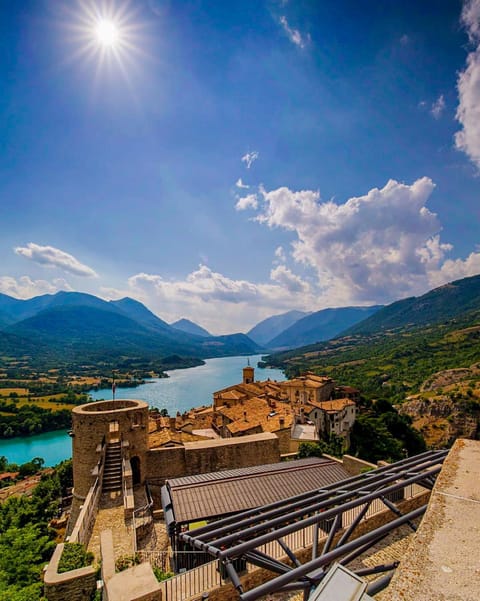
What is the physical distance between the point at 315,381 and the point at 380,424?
1543 centimetres

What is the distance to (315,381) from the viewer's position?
50.7 meters

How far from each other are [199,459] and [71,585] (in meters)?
8.59

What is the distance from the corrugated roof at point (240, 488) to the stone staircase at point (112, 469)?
132 inches

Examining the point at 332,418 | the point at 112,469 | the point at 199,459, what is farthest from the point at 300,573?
the point at 332,418

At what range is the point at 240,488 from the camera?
10703 millimetres

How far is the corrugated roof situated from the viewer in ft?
31.8

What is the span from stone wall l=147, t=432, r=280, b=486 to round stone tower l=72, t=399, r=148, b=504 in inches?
22.2

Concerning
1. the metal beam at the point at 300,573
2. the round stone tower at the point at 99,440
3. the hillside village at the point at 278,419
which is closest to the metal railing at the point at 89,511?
the round stone tower at the point at 99,440

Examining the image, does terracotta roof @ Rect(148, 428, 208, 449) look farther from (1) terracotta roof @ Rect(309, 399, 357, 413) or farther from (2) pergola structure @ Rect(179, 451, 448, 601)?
(1) terracotta roof @ Rect(309, 399, 357, 413)

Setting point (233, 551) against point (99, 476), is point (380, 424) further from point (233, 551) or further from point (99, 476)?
point (233, 551)

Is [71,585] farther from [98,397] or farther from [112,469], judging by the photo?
[98,397]

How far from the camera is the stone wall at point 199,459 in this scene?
1451cm

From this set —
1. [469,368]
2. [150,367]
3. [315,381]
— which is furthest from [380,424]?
[150,367]

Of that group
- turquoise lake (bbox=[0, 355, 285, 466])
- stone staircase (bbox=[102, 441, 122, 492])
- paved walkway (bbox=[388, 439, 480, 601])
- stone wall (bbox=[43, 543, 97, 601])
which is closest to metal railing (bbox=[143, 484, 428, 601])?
stone wall (bbox=[43, 543, 97, 601])
